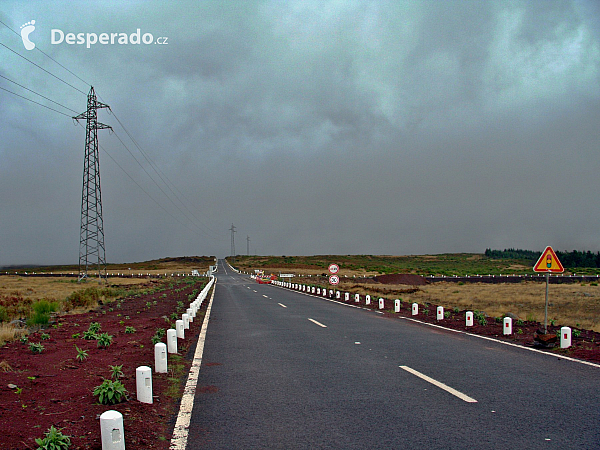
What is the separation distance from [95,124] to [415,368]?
39.5 m

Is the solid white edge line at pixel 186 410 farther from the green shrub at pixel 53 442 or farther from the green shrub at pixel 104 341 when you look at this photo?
the green shrub at pixel 104 341

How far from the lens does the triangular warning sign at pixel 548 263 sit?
11938 mm

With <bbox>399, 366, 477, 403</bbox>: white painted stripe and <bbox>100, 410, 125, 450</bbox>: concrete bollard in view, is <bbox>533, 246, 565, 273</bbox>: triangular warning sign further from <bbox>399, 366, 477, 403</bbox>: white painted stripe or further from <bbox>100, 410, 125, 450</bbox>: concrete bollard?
<bbox>100, 410, 125, 450</bbox>: concrete bollard

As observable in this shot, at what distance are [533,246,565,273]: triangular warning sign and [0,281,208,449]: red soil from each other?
30.6 feet

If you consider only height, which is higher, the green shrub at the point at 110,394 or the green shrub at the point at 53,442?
the green shrub at the point at 53,442

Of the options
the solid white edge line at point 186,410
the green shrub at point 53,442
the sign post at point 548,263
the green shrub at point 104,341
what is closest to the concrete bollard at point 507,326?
the sign post at point 548,263

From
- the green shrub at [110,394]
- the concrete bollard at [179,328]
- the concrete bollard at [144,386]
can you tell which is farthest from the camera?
the concrete bollard at [179,328]

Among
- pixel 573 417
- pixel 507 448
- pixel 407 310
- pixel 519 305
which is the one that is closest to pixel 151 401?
pixel 507 448

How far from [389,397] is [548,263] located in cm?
793

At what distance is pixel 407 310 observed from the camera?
2167cm

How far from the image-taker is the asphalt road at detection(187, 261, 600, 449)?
194 inches

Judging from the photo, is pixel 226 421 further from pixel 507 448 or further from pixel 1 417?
pixel 507 448

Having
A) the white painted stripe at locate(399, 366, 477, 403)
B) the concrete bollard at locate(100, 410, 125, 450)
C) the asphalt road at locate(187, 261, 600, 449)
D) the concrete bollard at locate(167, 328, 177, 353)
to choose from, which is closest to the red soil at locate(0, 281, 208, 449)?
the concrete bollard at locate(167, 328, 177, 353)

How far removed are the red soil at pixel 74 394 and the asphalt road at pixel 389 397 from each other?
1.87ft
